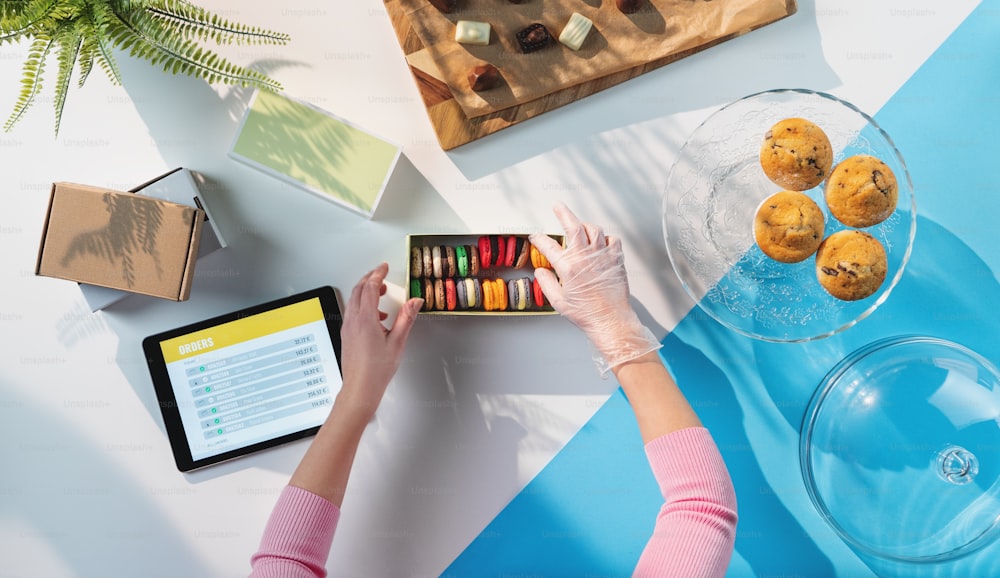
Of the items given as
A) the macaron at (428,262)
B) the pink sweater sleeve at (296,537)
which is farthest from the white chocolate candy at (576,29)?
the pink sweater sleeve at (296,537)

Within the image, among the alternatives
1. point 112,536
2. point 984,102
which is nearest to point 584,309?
point 984,102

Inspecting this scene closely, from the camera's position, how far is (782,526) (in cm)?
145

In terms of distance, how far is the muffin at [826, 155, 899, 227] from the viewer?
124 centimetres

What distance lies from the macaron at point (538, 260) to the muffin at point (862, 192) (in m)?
0.55

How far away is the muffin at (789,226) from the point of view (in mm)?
1256

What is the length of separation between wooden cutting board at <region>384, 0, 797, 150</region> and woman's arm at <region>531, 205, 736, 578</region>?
0.22m

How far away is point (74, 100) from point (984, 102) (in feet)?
6.34

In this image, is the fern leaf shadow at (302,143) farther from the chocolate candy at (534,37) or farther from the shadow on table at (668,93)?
the chocolate candy at (534,37)

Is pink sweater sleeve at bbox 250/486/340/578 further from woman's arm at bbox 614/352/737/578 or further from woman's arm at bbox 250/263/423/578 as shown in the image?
woman's arm at bbox 614/352/737/578

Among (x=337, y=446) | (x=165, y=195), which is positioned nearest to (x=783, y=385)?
(x=337, y=446)

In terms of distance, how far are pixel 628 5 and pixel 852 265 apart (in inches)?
26.2

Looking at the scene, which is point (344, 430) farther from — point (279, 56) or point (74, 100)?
point (74, 100)

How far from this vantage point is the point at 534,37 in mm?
1367

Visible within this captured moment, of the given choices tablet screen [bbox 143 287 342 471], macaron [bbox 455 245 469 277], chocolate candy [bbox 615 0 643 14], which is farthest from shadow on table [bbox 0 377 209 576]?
chocolate candy [bbox 615 0 643 14]
